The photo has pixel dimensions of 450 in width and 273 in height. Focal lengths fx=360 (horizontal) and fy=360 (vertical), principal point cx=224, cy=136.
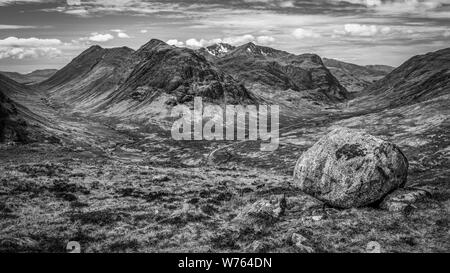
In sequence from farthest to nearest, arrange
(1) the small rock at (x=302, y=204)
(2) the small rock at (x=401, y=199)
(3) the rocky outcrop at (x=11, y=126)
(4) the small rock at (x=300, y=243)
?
1. (3) the rocky outcrop at (x=11, y=126)
2. (1) the small rock at (x=302, y=204)
3. (2) the small rock at (x=401, y=199)
4. (4) the small rock at (x=300, y=243)

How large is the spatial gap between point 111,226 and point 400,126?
122962mm

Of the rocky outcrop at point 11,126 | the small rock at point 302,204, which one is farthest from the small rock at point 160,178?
the rocky outcrop at point 11,126

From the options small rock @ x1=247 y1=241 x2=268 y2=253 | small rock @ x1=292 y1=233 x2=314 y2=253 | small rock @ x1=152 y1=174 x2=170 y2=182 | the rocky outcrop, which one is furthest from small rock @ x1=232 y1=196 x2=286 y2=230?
the rocky outcrop

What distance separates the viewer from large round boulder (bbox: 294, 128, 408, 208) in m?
28.7

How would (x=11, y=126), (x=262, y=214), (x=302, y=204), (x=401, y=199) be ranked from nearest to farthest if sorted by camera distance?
(x=262, y=214) → (x=401, y=199) → (x=302, y=204) → (x=11, y=126)

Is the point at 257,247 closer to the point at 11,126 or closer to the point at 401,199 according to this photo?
the point at 401,199

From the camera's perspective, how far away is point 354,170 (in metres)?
28.8

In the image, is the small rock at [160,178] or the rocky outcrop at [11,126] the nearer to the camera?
the small rock at [160,178]

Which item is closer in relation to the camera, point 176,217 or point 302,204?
point 176,217

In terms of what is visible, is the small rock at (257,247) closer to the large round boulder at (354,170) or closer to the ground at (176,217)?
the ground at (176,217)

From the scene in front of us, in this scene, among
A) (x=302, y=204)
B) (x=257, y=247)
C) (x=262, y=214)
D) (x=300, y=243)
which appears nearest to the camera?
(x=257, y=247)

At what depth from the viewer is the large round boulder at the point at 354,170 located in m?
28.7

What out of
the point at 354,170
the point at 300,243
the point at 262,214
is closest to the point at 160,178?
the point at 262,214

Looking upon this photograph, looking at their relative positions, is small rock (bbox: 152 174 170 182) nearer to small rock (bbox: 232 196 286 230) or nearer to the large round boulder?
small rock (bbox: 232 196 286 230)
